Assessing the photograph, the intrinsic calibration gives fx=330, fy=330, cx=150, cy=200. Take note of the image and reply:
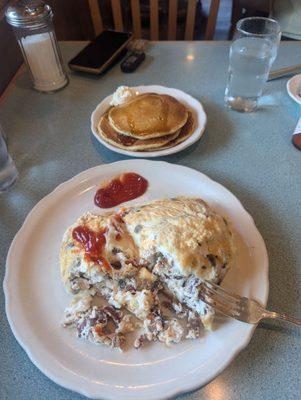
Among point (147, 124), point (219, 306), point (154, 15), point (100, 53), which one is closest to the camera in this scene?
point (219, 306)

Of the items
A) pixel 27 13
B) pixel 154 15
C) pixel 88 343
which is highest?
pixel 27 13

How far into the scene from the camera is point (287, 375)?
647 millimetres

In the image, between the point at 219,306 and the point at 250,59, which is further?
the point at 250,59

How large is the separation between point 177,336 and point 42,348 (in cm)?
27

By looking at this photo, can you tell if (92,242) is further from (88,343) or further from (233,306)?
(233,306)

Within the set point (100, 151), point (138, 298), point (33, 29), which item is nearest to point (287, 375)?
point (138, 298)

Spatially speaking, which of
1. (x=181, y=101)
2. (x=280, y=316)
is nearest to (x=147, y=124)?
(x=181, y=101)

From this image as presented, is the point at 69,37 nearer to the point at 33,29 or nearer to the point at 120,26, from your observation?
the point at 120,26

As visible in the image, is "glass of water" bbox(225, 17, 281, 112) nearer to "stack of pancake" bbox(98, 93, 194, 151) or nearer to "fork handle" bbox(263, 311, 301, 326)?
"stack of pancake" bbox(98, 93, 194, 151)

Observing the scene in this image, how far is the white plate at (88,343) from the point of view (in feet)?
2.03

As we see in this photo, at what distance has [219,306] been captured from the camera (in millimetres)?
661

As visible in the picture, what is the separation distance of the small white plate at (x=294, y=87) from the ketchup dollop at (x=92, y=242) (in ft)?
2.95

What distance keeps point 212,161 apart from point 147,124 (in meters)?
0.24

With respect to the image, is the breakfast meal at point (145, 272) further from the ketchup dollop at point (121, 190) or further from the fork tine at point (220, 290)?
the ketchup dollop at point (121, 190)
